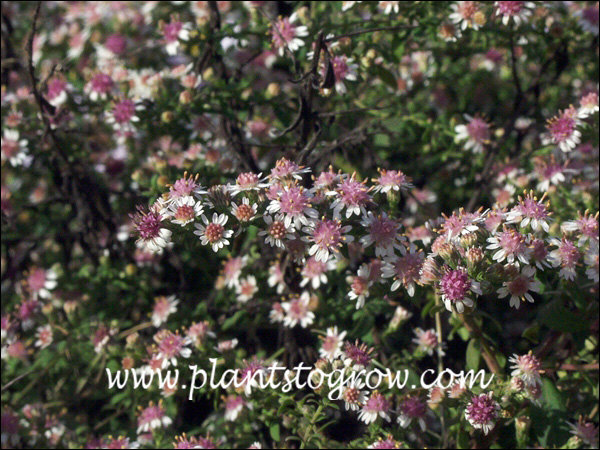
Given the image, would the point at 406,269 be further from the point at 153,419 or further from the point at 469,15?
the point at 469,15

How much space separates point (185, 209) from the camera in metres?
1.63

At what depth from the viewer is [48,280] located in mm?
2607

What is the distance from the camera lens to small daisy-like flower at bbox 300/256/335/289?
210 centimetres

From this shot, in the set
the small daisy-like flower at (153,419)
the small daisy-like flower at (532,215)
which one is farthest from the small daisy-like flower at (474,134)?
the small daisy-like flower at (153,419)

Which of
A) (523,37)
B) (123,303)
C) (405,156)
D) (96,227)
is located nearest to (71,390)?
(123,303)

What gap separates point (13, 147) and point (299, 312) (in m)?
1.11

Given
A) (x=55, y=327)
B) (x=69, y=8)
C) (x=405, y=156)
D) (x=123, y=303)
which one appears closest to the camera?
(x=55, y=327)

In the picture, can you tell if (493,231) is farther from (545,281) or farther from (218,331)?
(218,331)

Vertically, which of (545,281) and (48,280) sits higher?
(48,280)

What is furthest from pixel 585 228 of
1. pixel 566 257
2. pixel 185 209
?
pixel 185 209

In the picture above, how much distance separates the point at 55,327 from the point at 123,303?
0.89 feet

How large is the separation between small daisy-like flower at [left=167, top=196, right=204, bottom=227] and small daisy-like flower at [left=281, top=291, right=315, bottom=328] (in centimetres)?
59

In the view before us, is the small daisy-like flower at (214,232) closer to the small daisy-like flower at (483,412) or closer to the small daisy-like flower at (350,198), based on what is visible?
the small daisy-like flower at (350,198)

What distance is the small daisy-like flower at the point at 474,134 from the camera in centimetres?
251
